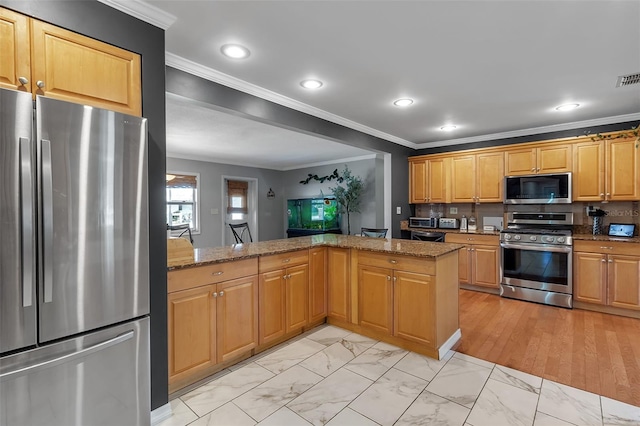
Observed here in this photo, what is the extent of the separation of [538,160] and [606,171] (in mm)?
721

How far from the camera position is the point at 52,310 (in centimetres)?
137

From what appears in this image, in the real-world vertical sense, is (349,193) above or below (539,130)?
below

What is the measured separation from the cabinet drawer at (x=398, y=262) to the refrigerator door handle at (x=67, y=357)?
1.96 m

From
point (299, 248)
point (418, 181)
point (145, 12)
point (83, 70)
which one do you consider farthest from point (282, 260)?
point (418, 181)

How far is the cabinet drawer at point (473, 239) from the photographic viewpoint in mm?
4398

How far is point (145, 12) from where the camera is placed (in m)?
1.77

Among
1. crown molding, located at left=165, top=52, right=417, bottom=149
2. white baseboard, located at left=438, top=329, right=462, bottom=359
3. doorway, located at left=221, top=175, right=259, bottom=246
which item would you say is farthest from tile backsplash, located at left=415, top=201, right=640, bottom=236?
doorway, located at left=221, top=175, right=259, bottom=246

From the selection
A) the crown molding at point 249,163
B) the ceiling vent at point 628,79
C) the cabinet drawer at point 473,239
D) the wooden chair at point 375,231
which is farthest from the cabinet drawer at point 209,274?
the crown molding at point 249,163

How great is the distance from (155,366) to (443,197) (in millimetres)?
4585

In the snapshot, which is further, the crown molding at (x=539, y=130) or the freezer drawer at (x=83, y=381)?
the crown molding at (x=539, y=130)

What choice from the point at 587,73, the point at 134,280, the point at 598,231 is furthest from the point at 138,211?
the point at 598,231

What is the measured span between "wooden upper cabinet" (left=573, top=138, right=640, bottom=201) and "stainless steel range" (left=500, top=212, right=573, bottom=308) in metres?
0.48

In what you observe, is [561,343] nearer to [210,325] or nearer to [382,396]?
[382,396]

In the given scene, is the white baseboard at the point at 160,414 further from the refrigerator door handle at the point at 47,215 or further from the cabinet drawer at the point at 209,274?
the refrigerator door handle at the point at 47,215
